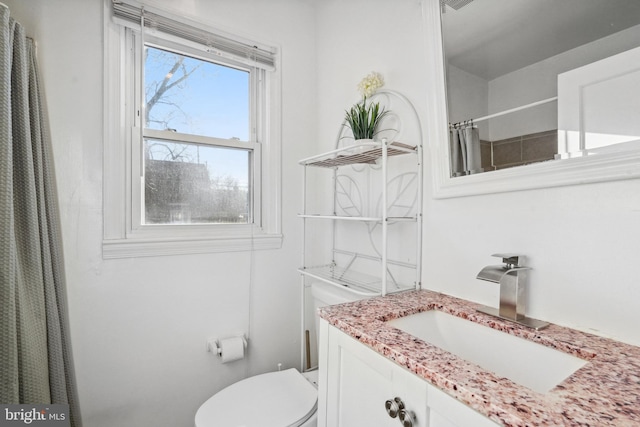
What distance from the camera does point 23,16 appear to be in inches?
45.6

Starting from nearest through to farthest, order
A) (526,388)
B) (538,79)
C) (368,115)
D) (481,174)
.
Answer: (526,388) < (538,79) < (481,174) < (368,115)

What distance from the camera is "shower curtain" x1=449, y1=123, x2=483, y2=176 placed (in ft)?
3.30

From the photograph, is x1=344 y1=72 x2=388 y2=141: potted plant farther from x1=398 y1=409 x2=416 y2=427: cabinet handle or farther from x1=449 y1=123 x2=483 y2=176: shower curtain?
x1=398 y1=409 x2=416 y2=427: cabinet handle

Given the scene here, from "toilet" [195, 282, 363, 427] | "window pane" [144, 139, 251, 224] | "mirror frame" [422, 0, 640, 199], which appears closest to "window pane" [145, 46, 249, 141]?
"window pane" [144, 139, 251, 224]

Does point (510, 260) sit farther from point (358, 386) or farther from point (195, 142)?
point (195, 142)

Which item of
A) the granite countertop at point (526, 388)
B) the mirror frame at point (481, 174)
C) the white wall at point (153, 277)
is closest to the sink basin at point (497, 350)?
the granite countertop at point (526, 388)

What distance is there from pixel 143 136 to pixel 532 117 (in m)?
1.56

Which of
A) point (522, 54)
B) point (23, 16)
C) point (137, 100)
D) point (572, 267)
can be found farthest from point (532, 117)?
point (23, 16)

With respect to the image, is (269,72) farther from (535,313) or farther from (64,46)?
(535,313)

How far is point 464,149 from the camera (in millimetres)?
1039

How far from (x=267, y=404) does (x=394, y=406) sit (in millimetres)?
693

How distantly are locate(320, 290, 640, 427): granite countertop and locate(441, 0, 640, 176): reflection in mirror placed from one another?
47 centimetres

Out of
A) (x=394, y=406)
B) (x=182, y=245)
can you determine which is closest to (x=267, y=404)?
(x=394, y=406)

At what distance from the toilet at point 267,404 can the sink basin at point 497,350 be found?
44 centimetres
